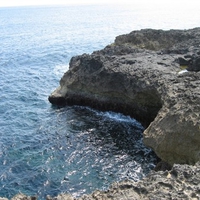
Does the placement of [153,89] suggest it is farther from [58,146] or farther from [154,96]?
[58,146]

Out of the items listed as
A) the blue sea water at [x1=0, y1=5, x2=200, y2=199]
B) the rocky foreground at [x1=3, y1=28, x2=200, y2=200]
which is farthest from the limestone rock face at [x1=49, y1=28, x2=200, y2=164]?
the blue sea water at [x1=0, y1=5, x2=200, y2=199]

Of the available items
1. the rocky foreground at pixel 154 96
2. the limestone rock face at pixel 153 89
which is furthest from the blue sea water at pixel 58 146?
the rocky foreground at pixel 154 96

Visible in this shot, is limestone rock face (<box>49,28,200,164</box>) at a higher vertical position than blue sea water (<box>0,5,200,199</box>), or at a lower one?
higher

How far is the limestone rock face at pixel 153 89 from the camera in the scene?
24.5 metres

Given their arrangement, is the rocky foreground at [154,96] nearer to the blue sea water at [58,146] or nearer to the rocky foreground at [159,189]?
the rocky foreground at [159,189]

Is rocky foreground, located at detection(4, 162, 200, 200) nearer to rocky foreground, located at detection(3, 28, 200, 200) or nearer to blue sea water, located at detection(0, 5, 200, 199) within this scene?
rocky foreground, located at detection(3, 28, 200, 200)

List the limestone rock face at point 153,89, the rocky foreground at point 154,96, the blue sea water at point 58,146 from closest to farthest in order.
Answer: the rocky foreground at point 154,96
the limestone rock face at point 153,89
the blue sea water at point 58,146

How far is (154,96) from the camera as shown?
3347 centimetres

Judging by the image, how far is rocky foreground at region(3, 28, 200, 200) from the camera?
15320mm

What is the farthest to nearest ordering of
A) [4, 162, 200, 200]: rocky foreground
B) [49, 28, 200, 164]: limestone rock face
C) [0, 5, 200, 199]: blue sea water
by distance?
[0, 5, 200, 199]: blue sea water, [49, 28, 200, 164]: limestone rock face, [4, 162, 200, 200]: rocky foreground

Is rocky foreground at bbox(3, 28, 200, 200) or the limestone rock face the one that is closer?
rocky foreground at bbox(3, 28, 200, 200)

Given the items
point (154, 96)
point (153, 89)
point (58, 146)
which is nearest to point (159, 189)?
point (58, 146)

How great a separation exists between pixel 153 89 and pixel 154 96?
0.96 metres

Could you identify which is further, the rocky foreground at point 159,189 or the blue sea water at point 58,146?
the blue sea water at point 58,146
